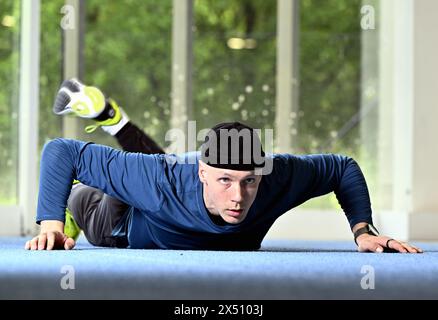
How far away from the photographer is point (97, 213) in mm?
4098

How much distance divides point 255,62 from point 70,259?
3.86 metres

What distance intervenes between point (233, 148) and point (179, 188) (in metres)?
0.36

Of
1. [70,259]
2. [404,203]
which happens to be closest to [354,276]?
[70,259]

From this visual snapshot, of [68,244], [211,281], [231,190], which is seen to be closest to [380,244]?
[231,190]

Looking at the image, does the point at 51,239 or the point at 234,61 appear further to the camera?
the point at 234,61

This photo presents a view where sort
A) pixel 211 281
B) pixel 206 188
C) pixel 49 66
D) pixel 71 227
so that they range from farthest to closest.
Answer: pixel 49 66
pixel 71 227
pixel 206 188
pixel 211 281

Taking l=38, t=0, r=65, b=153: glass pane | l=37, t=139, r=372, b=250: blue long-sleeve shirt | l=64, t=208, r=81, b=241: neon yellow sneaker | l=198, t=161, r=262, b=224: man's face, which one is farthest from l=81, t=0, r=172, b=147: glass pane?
l=198, t=161, r=262, b=224: man's face

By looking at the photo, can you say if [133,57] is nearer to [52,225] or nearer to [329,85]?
[329,85]

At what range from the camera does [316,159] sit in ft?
11.8

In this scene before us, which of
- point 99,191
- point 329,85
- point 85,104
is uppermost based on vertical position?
point 329,85

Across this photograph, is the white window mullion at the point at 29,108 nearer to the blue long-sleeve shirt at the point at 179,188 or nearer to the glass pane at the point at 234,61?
the glass pane at the point at 234,61

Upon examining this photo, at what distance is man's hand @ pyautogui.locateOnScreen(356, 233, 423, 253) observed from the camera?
3385 millimetres

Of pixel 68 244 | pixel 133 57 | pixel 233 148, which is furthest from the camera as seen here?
pixel 133 57
